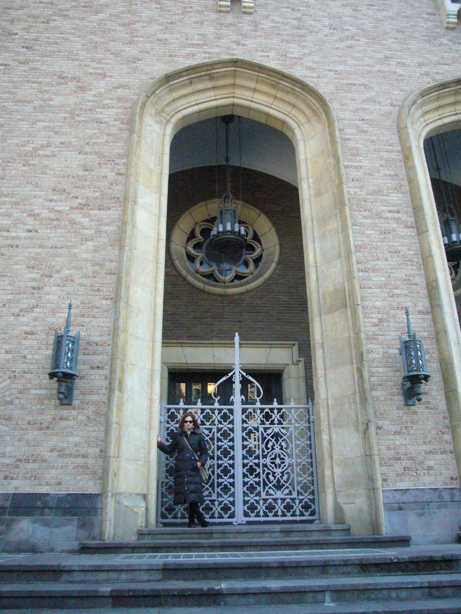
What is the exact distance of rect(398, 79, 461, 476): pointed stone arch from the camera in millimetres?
6777

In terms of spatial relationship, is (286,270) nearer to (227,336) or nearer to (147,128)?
(227,336)

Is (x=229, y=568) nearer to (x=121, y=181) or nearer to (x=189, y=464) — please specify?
(x=189, y=464)

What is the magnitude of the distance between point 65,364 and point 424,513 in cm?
454

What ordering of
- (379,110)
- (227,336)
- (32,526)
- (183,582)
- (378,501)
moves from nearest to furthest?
1. (183,582)
2. (32,526)
3. (378,501)
4. (379,110)
5. (227,336)

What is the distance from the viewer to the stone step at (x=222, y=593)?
361 centimetres

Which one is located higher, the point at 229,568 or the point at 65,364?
the point at 65,364

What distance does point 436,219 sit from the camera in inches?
312

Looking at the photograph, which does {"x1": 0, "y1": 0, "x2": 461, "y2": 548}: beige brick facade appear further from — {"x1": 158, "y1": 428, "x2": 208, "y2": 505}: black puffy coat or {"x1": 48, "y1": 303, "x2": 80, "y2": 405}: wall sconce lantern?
{"x1": 158, "y1": 428, "x2": 208, "y2": 505}: black puffy coat

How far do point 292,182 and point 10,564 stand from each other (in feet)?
31.5

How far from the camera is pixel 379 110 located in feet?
28.1

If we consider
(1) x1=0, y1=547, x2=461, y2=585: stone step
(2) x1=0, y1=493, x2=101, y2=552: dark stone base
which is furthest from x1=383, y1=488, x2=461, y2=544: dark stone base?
(2) x1=0, y1=493, x2=101, y2=552: dark stone base

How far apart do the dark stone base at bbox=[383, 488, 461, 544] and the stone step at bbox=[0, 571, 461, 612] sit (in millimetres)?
2212

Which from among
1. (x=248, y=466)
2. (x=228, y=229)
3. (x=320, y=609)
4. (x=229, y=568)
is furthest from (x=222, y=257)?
(x=320, y=609)

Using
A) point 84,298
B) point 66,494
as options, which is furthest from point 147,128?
point 66,494
